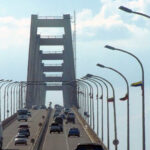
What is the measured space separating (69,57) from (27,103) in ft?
49.8

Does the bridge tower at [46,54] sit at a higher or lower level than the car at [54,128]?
higher

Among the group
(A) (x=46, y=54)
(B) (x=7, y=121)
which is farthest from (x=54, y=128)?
(A) (x=46, y=54)

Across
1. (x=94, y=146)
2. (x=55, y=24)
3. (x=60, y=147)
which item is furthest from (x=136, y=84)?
(x=55, y=24)

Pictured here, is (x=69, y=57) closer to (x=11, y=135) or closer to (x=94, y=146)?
(x=11, y=135)

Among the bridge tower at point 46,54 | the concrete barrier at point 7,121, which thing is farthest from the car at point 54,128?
the bridge tower at point 46,54

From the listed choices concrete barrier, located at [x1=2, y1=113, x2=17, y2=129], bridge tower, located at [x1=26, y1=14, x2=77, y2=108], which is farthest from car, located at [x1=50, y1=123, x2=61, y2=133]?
bridge tower, located at [x1=26, y1=14, x2=77, y2=108]

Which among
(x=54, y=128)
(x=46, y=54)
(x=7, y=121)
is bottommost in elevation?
(x=54, y=128)

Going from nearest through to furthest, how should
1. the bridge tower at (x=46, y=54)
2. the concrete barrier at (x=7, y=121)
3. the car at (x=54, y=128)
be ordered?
the car at (x=54, y=128) → the concrete barrier at (x=7, y=121) → the bridge tower at (x=46, y=54)

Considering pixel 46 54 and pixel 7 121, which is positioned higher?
pixel 46 54

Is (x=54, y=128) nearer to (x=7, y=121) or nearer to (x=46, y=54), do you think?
(x=7, y=121)

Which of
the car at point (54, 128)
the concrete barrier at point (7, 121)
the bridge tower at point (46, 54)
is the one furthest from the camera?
the bridge tower at point (46, 54)

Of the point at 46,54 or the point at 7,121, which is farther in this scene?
the point at 46,54

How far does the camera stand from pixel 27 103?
163 m

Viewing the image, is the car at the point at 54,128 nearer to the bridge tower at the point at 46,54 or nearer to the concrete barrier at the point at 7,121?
the concrete barrier at the point at 7,121
